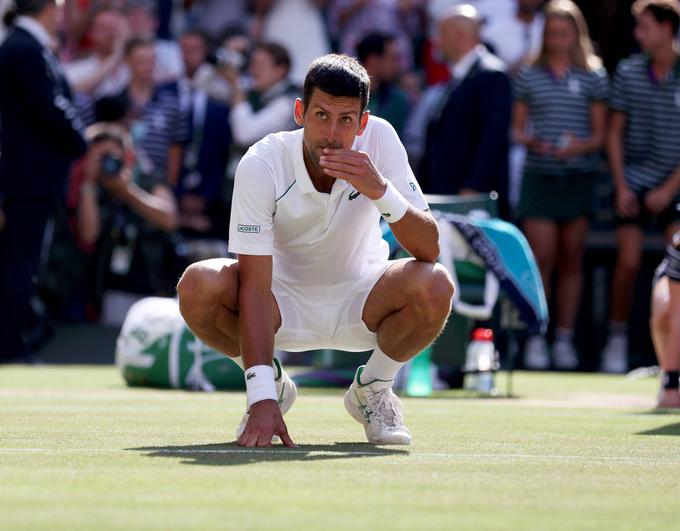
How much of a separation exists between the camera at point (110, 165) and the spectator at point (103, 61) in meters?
1.07

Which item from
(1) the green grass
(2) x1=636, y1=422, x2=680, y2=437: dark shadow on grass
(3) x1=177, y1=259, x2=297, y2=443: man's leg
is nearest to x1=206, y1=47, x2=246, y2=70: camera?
(1) the green grass

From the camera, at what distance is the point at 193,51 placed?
1441cm

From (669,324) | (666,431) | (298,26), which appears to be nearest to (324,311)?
(666,431)

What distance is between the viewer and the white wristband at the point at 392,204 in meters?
5.66

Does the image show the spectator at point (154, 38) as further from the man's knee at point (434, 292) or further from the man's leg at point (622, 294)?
the man's knee at point (434, 292)

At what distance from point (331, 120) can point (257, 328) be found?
838mm

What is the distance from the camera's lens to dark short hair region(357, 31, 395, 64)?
12.5 m

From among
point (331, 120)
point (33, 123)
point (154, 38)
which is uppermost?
point (154, 38)

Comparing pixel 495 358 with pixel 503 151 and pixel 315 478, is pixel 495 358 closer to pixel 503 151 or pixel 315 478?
pixel 503 151

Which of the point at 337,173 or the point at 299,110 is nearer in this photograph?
the point at 337,173

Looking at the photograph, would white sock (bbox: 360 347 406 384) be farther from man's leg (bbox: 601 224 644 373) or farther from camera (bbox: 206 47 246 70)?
camera (bbox: 206 47 246 70)

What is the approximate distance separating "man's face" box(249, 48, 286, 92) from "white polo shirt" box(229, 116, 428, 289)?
6763mm

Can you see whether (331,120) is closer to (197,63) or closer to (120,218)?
(120,218)

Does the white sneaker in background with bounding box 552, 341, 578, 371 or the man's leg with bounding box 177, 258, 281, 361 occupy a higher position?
the man's leg with bounding box 177, 258, 281, 361
